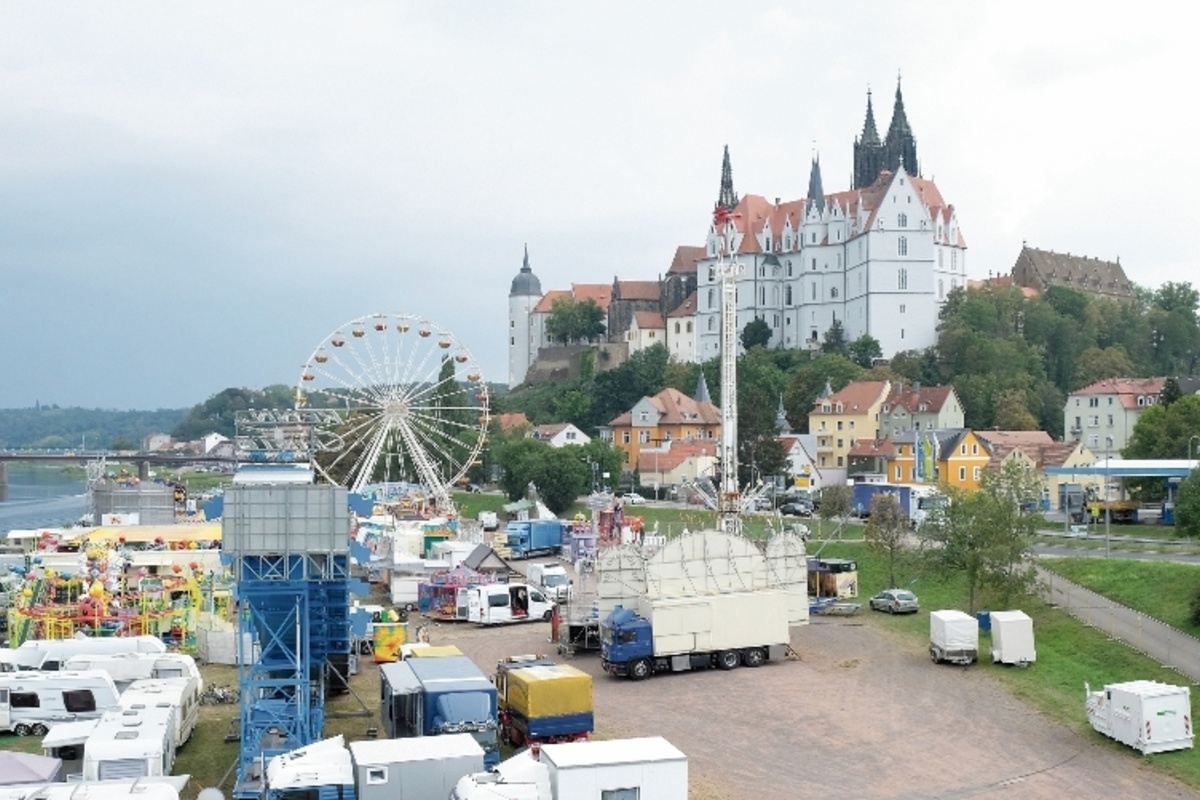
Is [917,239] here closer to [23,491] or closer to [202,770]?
[202,770]

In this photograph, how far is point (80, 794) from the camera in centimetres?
1752

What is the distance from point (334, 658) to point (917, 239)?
95556 millimetres

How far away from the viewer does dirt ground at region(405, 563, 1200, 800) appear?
22.2 metres

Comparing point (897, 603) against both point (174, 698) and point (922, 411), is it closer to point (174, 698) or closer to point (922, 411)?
point (174, 698)

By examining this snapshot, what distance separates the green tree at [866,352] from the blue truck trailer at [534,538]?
186 feet

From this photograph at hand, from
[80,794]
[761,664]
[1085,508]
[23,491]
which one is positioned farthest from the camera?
[23,491]

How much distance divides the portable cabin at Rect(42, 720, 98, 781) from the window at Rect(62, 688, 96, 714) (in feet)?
11.3

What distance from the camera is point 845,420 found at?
3708 inches

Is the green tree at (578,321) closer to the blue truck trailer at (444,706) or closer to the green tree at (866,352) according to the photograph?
the green tree at (866,352)

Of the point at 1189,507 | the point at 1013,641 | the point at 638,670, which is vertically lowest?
the point at 638,670

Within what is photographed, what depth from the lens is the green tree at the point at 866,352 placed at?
112 m

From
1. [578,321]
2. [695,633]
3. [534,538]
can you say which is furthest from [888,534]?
[578,321]

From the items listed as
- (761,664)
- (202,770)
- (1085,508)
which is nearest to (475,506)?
(1085,508)

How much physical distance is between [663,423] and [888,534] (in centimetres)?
5833
